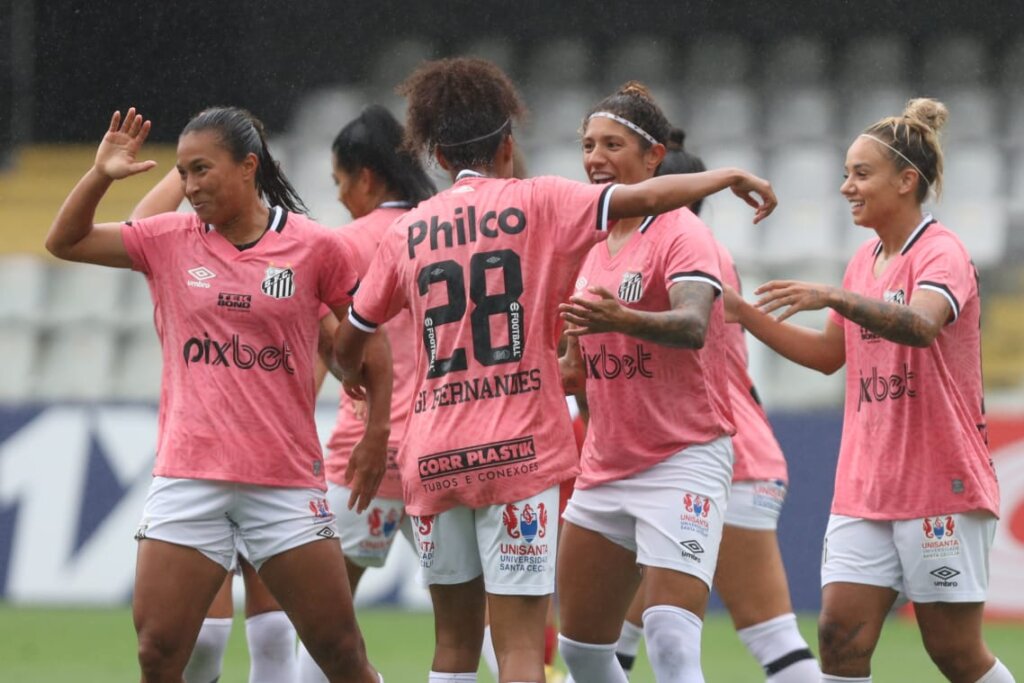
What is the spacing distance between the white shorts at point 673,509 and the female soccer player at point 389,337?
109 centimetres

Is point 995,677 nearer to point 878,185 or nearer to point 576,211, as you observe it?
point 878,185

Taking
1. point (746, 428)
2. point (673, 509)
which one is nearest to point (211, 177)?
point (673, 509)

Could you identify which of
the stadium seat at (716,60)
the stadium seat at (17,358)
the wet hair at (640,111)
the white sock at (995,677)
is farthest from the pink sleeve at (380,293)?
the stadium seat at (716,60)

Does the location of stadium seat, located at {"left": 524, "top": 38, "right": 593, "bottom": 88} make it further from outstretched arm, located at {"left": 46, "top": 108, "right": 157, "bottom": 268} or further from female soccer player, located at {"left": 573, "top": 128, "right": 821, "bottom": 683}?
outstretched arm, located at {"left": 46, "top": 108, "right": 157, "bottom": 268}

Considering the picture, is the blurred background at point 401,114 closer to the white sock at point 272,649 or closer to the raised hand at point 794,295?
the white sock at point 272,649

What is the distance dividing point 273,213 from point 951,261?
84.5 inches

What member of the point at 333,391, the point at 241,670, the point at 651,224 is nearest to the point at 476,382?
the point at 651,224

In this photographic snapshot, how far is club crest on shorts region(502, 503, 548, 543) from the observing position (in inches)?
175

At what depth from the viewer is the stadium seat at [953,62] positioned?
44.8 feet

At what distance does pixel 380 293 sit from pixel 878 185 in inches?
66.7

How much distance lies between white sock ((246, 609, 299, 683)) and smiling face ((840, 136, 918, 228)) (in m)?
2.48

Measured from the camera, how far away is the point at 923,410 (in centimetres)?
503

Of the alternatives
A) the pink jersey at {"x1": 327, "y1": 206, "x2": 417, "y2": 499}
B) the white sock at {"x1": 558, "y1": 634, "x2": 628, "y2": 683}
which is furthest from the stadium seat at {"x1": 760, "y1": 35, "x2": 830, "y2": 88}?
the white sock at {"x1": 558, "y1": 634, "x2": 628, "y2": 683}

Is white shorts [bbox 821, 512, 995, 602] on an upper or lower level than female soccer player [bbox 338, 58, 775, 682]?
lower
